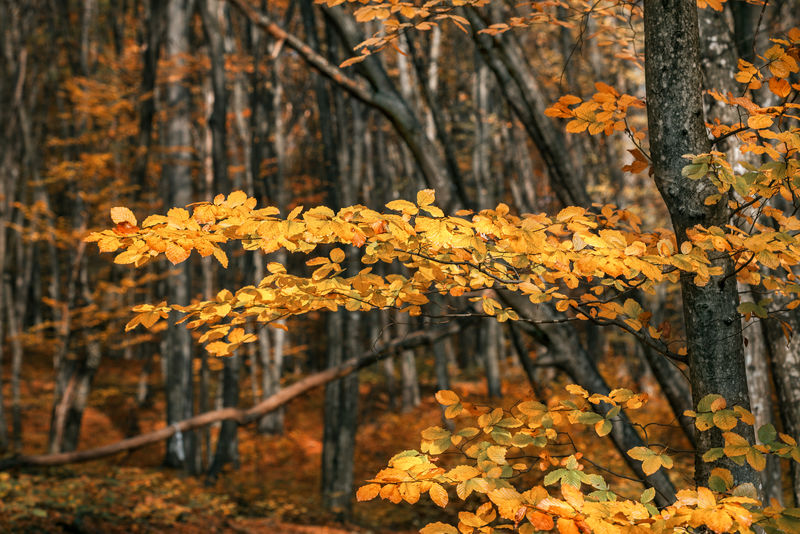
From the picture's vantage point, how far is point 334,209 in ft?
38.0

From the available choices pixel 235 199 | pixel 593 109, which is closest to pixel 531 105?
pixel 593 109

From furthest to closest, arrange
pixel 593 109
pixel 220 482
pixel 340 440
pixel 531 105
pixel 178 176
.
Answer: pixel 220 482 < pixel 178 176 < pixel 340 440 < pixel 531 105 < pixel 593 109

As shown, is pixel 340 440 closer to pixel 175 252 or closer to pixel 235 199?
pixel 235 199

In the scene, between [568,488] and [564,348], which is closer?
[568,488]

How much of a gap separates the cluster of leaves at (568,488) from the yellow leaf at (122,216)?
3.36ft

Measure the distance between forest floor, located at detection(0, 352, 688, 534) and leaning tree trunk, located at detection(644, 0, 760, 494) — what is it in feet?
2.49

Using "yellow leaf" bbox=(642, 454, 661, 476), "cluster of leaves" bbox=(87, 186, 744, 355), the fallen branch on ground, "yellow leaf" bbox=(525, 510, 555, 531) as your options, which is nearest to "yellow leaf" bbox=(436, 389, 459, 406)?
"cluster of leaves" bbox=(87, 186, 744, 355)

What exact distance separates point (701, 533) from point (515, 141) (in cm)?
1365

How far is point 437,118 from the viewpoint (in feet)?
14.9

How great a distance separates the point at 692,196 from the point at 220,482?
33.7 ft

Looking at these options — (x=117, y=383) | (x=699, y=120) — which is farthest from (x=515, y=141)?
(x=117, y=383)

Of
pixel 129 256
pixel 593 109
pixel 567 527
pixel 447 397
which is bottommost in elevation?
pixel 567 527

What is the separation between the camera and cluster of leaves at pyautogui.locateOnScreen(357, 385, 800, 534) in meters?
1.52

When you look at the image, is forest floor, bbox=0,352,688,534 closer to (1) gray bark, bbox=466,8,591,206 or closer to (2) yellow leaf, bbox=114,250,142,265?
(2) yellow leaf, bbox=114,250,142,265
